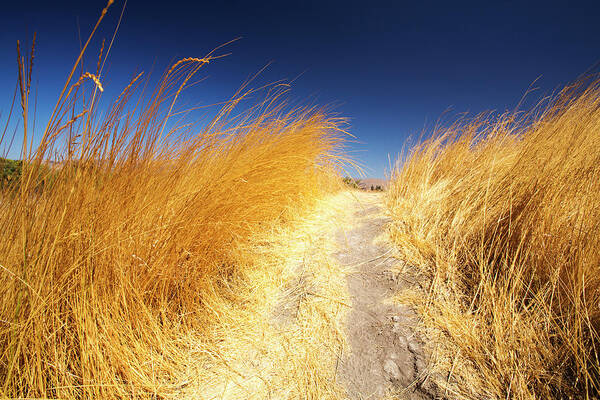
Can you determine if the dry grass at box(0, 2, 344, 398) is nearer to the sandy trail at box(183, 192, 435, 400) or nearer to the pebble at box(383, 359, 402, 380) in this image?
the sandy trail at box(183, 192, 435, 400)

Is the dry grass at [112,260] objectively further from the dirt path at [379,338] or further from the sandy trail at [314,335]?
the dirt path at [379,338]

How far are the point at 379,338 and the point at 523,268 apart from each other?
0.74 metres

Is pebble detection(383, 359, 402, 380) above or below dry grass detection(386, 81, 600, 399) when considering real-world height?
below

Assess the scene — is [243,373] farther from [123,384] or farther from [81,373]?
[81,373]

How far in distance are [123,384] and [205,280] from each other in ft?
1.65

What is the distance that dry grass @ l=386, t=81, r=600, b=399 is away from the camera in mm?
774

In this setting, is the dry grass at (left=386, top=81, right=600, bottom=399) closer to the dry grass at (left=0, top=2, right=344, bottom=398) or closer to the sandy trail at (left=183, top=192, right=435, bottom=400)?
the sandy trail at (left=183, top=192, right=435, bottom=400)

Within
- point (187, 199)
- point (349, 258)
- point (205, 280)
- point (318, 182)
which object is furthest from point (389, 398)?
point (318, 182)

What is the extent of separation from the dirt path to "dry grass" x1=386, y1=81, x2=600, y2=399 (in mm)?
93

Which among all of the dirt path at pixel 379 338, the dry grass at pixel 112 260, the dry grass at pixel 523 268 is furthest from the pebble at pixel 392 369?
the dry grass at pixel 112 260

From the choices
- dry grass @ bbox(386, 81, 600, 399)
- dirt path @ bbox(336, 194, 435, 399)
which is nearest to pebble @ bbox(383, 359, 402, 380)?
dirt path @ bbox(336, 194, 435, 399)

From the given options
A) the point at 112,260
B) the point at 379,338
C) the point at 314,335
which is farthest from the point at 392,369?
the point at 112,260

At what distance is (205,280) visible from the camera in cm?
124

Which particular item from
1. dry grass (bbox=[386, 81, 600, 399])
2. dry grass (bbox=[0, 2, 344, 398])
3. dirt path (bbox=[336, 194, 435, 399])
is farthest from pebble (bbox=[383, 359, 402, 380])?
dry grass (bbox=[0, 2, 344, 398])
